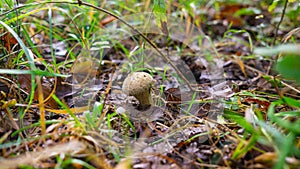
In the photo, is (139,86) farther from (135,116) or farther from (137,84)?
(135,116)

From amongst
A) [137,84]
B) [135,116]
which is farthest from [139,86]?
[135,116]

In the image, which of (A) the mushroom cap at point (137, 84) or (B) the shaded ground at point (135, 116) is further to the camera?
(A) the mushroom cap at point (137, 84)

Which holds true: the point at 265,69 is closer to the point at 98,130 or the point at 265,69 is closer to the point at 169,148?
the point at 169,148

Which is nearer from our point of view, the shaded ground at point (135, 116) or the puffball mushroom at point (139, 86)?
the shaded ground at point (135, 116)

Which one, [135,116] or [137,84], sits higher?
[137,84]

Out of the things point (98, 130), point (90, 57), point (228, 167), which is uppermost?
point (90, 57)

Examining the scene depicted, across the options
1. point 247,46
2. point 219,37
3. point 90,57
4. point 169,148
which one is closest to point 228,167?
point 169,148

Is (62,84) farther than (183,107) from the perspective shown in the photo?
Yes

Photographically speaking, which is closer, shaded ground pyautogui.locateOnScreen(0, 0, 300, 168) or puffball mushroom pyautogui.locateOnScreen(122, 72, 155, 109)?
shaded ground pyautogui.locateOnScreen(0, 0, 300, 168)
